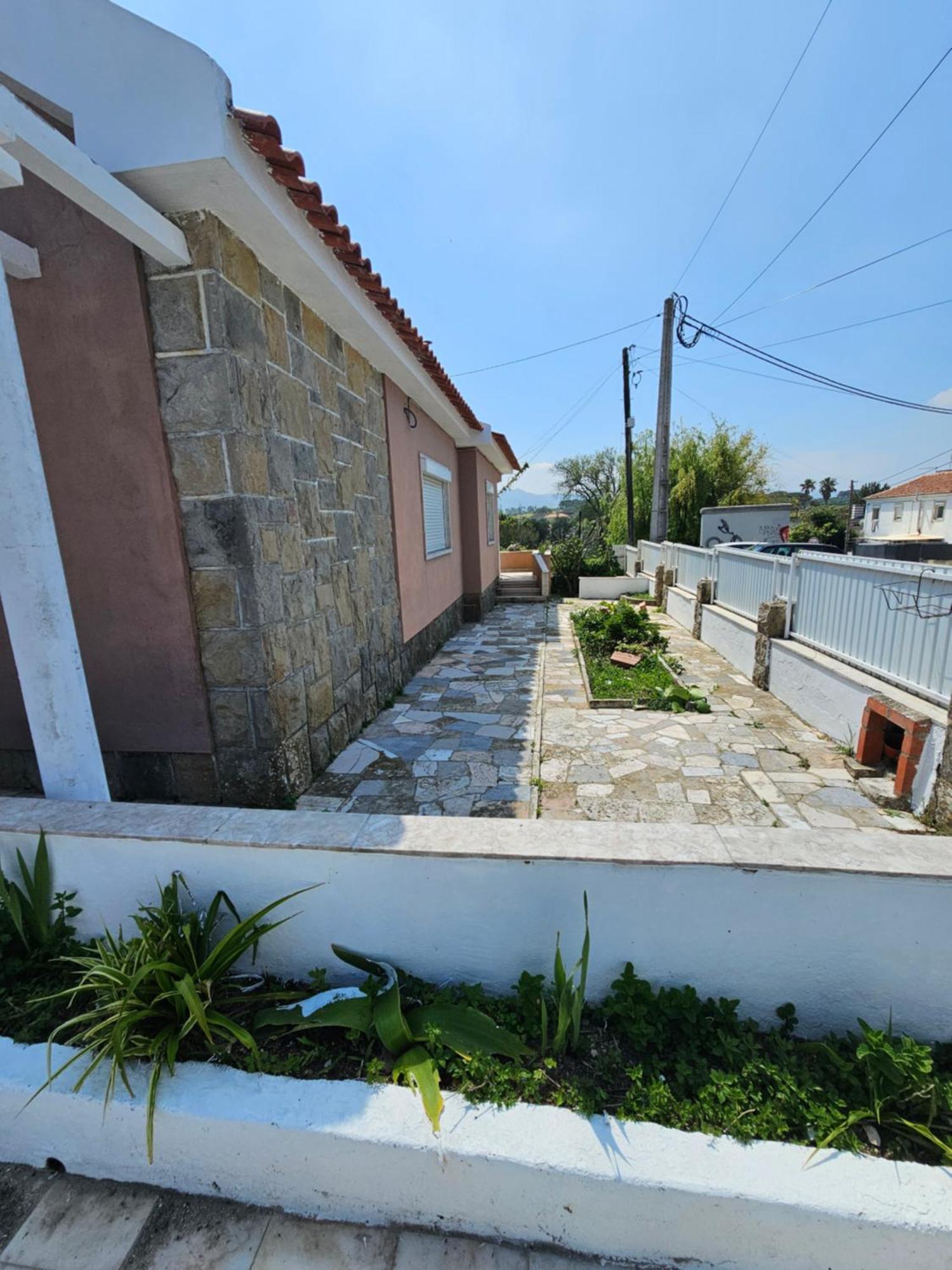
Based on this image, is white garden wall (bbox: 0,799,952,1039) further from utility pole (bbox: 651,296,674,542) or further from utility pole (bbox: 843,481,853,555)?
utility pole (bbox: 843,481,853,555)

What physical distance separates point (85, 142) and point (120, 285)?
1.86ft

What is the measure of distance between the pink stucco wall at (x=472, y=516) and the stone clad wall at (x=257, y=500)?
6282mm

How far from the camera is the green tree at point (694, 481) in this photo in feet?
71.6

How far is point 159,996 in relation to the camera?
1814 mm

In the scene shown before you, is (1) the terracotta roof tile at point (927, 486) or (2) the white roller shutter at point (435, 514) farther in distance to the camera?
(1) the terracotta roof tile at point (927, 486)

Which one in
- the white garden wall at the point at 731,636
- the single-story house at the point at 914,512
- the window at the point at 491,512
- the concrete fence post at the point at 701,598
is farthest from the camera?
the single-story house at the point at 914,512

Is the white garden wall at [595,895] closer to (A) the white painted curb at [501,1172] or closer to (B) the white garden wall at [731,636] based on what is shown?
(A) the white painted curb at [501,1172]

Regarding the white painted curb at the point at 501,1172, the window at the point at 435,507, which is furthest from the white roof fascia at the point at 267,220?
the white painted curb at the point at 501,1172

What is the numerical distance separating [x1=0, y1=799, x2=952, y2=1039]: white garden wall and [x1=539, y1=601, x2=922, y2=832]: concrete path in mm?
1489

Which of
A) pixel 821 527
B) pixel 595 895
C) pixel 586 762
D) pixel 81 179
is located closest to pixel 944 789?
pixel 586 762

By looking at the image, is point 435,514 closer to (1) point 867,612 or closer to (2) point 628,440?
(1) point 867,612

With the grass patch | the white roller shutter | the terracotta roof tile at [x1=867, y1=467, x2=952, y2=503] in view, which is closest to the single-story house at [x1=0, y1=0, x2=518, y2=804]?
the grass patch

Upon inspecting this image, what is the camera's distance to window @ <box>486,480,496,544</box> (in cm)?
1238

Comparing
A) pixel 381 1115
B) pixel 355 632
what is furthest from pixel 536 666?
pixel 381 1115
